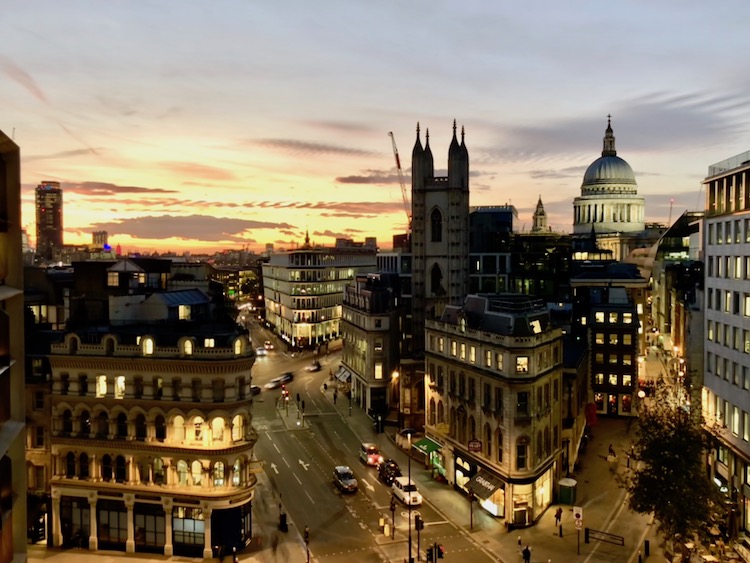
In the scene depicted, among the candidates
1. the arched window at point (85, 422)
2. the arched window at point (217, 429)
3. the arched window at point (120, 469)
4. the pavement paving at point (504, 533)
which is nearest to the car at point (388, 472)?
the pavement paving at point (504, 533)

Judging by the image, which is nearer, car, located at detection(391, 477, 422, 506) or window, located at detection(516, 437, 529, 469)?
window, located at detection(516, 437, 529, 469)

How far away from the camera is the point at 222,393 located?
173 feet

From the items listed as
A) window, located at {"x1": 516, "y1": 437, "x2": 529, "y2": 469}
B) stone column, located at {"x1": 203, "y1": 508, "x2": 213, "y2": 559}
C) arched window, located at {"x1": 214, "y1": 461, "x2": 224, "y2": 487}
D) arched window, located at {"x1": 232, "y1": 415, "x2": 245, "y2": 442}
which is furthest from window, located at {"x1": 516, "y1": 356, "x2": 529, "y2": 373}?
stone column, located at {"x1": 203, "y1": 508, "x2": 213, "y2": 559}

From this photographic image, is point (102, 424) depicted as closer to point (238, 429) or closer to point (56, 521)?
point (56, 521)

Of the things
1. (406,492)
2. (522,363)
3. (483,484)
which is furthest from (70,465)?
(522,363)

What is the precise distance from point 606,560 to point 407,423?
38.5m

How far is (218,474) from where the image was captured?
171 ft

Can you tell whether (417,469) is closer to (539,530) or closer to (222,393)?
(539,530)

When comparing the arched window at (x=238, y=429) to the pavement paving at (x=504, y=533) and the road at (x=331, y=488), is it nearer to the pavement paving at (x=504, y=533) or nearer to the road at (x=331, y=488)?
the pavement paving at (x=504, y=533)

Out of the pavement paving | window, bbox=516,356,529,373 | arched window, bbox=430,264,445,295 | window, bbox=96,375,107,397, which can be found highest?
arched window, bbox=430,264,445,295

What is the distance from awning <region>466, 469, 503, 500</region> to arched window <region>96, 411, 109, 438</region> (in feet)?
110

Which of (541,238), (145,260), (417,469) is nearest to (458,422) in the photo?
(417,469)

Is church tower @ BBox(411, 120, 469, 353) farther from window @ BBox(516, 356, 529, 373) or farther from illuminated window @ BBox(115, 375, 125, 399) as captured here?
illuminated window @ BBox(115, 375, 125, 399)

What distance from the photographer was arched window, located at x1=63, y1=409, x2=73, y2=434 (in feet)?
182
